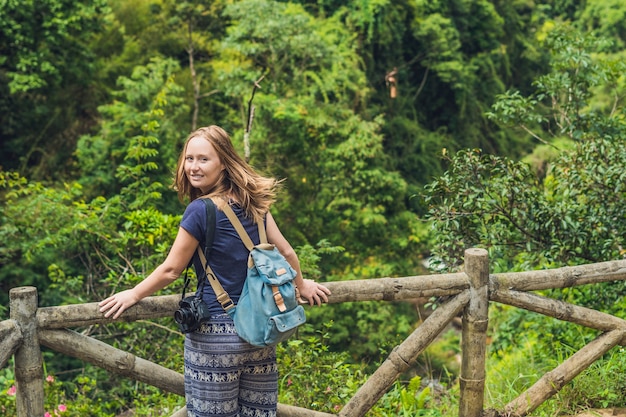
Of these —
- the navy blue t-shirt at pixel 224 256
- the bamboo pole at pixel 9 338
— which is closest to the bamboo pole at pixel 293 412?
the navy blue t-shirt at pixel 224 256

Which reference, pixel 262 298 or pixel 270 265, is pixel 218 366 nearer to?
pixel 262 298

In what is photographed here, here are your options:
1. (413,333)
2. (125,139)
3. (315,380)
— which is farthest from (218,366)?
(125,139)

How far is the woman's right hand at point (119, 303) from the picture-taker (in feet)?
8.88

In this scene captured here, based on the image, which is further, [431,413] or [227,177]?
[431,413]

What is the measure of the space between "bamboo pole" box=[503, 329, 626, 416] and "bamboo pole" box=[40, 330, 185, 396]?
5.33 ft

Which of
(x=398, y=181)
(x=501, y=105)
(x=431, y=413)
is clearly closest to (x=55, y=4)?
(x=398, y=181)

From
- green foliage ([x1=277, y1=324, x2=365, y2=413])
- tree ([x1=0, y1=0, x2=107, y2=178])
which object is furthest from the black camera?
tree ([x1=0, y1=0, x2=107, y2=178])

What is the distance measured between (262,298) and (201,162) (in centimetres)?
51

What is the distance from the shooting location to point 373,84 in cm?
2048

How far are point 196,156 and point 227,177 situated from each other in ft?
0.46

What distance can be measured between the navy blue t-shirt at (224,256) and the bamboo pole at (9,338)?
2.31ft

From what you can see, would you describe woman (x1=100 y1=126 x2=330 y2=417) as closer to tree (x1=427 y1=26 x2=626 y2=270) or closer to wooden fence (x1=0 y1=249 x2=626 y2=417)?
wooden fence (x1=0 y1=249 x2=626 y2=417)

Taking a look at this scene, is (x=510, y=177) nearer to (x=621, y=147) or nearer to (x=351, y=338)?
(x=621, y=147)

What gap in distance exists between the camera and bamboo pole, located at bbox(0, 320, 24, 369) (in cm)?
267
